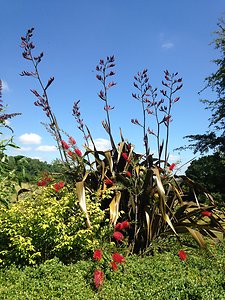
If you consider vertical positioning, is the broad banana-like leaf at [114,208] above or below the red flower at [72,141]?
below

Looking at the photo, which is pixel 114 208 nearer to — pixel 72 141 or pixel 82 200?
pixel 82 200

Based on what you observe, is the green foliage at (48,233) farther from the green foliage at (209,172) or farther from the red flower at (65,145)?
the green foliage at (209,172)

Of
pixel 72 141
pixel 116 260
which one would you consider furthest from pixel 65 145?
pixel 116 260

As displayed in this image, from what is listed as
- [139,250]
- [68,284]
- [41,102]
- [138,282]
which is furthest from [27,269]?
[41,102]

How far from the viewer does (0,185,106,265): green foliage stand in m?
3.63

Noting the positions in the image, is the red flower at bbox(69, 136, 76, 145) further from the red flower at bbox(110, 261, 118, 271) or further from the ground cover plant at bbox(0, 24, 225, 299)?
the red flower at bbox(110, 261, 118, 271)

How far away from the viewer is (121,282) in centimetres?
327

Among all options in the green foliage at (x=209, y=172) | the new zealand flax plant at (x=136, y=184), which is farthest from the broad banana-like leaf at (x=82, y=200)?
the green foliage at (x=209, y=172)

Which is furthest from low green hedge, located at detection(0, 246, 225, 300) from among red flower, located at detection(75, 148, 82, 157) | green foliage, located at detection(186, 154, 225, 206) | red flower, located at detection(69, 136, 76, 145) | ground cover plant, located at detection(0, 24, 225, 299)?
green foliage, located at detection(186, 154, 225, 206)

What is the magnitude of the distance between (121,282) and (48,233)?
975 millimetres

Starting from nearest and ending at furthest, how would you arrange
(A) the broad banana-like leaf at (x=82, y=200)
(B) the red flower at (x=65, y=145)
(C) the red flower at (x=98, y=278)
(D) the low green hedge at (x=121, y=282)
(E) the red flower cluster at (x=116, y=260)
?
(D) the low green hedge at (x=121, y=282) < (C) the red flower at (x=98, y=278) < (E) the red flower cluster at (x=116, y=260) < (A) the broad banana-like leaf at (x=82, y=200) < (B) the red flower at (x=65, y=145)

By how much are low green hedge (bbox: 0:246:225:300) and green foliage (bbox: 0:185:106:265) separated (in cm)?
25

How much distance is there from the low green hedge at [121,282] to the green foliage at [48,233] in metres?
0.25

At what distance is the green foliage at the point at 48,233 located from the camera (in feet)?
11.9
